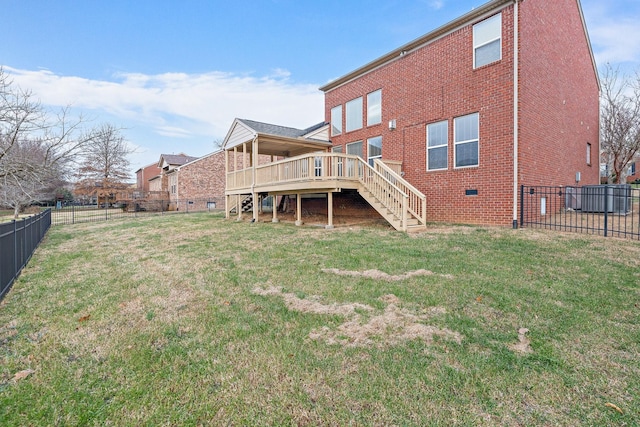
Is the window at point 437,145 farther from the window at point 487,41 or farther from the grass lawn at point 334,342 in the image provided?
the grass lawn at point 334,342

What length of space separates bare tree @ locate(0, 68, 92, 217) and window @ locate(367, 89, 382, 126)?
1039 cm

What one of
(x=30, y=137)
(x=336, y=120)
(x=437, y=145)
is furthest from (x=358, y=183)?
(x=30, y=137)

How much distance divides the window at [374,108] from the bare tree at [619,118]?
15.7 metres

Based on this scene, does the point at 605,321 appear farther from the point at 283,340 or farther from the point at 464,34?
the point at 464,34

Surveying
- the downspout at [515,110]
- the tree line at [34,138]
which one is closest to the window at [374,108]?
the downspout at [515,110]

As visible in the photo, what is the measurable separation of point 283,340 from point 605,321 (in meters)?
3.38

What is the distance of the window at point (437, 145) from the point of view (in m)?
10.7

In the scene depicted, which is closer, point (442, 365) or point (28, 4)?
point (442, 365)

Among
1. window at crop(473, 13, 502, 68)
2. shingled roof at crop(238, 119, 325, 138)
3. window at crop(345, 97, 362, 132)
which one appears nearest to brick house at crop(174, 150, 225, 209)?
shingled roof at crop(238, 119, 325, 138)

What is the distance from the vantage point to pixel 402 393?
222 cm

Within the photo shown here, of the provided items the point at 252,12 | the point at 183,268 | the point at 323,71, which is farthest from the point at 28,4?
the point at 323,71

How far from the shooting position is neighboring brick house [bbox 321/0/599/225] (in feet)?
30.1

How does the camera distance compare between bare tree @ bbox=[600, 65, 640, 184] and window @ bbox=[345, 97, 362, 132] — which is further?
bare tree @ bbox=[600, 65, 640, 184]

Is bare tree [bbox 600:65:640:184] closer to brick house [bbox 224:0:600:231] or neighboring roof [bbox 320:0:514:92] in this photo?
brick house [bbox 224:0:600:231]
